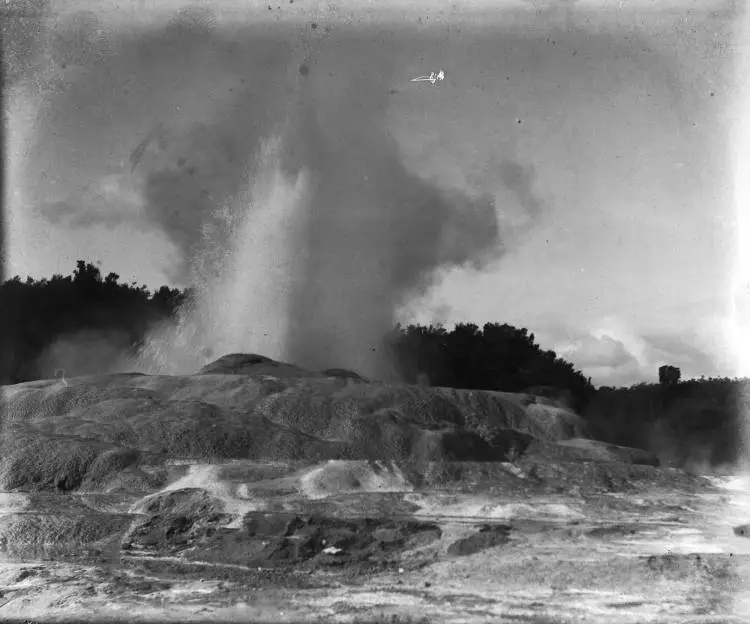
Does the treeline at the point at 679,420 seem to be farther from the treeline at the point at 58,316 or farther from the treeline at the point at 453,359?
the treeline at the point at 58,316

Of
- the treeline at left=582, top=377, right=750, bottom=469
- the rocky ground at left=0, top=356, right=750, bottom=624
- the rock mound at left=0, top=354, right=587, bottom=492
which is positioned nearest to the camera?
the rocky ground at left=0, top=356, right=750, bottom=624

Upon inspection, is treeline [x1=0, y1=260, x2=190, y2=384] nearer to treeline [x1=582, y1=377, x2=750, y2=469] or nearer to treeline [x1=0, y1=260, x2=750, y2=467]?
treeline [x1=0, y1=260, x2=750, y2=467]

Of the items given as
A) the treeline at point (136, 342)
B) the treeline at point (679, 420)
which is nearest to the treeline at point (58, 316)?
the treeline at point (136, 342)

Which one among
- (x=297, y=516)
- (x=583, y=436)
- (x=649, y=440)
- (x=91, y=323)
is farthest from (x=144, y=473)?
(x=91, y=323)

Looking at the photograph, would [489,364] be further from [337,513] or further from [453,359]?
[337,513]

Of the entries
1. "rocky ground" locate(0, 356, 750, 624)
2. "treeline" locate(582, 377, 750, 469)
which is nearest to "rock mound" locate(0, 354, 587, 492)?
"rocky ground" locate(0, 356, 750, 624)

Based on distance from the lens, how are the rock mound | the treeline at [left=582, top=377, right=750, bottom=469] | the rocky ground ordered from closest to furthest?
the rocky ground, the rock mound, the treeline at [left=582, top=377, right=750, bottom=469]

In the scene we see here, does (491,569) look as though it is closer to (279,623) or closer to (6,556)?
(279,623)

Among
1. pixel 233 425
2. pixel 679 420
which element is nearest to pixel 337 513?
pixel 233 425

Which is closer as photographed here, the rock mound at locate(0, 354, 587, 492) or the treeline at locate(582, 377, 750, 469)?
the rock mound at locate(0, 354, 587, 492)
